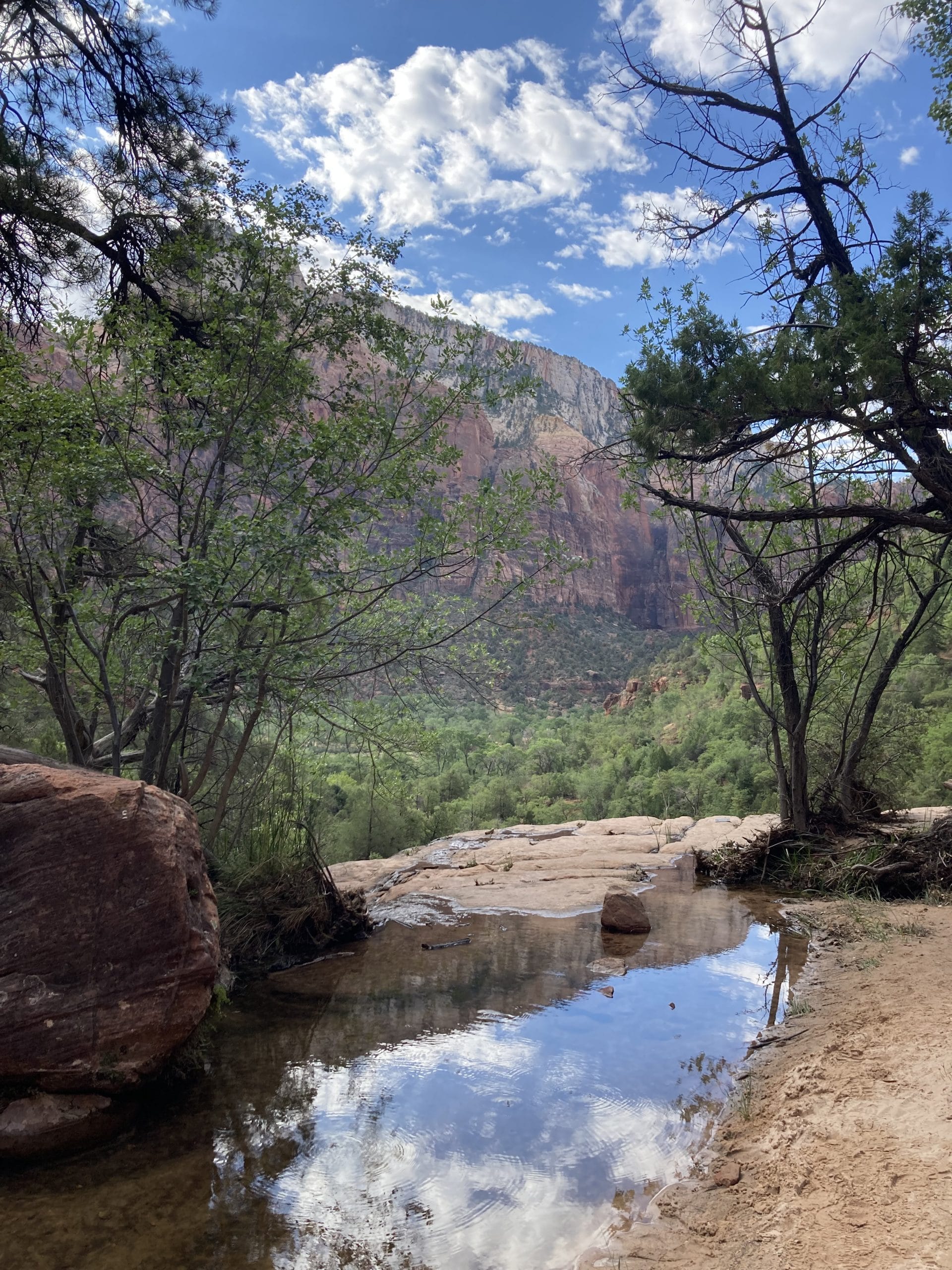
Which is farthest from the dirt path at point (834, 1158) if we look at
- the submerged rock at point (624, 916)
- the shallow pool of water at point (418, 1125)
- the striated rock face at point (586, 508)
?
the striated rock face at point (586, 508)

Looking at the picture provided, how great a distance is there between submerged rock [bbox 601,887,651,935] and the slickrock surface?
0.98m

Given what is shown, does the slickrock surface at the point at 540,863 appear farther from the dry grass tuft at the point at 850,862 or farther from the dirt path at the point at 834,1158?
the dirt path at the point at 834,1158

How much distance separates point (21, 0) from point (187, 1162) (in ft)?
24.4

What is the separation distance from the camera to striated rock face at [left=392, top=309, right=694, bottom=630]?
83938mm

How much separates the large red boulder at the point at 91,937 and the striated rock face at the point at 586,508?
63.5 m

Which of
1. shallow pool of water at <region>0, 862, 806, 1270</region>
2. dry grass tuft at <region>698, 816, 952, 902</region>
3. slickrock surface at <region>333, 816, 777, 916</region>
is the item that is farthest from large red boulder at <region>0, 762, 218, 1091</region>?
dry grass tuft at <region>698, 816, 952, 902</region>

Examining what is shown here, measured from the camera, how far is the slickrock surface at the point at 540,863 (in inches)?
367

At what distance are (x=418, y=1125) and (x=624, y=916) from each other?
4.01 m

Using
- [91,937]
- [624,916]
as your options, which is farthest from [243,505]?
[624,916]

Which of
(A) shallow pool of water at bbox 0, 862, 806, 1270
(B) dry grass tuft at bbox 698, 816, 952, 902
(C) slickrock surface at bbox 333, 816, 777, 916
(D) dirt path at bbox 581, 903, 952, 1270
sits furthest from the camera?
(C) slickrock surface at bbox 333, 816, 777, 916

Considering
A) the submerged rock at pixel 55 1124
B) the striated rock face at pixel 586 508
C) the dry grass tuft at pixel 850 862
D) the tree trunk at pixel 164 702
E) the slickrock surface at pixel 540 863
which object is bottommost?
the slickrock surface at pixel 540 863

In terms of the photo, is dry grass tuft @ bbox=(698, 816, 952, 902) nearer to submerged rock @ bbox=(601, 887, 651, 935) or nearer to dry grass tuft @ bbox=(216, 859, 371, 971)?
submerged rock @ bbox=(601, 887, 651, 935)

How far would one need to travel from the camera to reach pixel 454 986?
597 centimetres

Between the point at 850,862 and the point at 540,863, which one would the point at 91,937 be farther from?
the point at 540,863
